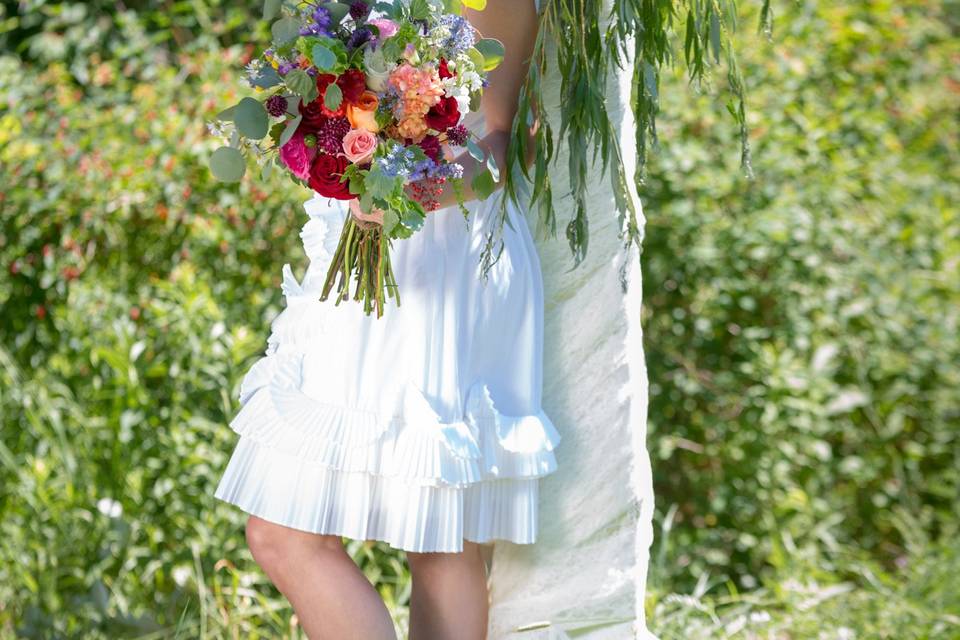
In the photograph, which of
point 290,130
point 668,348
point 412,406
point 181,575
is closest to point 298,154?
point 290,130

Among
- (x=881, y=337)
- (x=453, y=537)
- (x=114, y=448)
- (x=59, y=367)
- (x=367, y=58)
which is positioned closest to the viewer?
(x=367, y=58)

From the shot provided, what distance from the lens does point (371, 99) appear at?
194 centimetres

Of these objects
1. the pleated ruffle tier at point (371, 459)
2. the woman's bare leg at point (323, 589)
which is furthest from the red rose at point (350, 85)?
the woman's bare leg at point (323, 589)

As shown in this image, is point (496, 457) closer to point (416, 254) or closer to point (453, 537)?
point (453, 537)

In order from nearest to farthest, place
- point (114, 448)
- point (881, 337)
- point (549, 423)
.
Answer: point (549, 423), point (114, 448), point (881, 337)

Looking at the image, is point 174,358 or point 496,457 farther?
point 174,358

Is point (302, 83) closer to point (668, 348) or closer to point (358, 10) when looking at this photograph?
point (358, 10)

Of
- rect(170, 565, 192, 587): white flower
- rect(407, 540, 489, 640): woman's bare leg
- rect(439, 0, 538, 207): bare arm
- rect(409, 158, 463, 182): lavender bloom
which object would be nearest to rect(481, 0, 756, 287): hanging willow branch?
rect(439, 0, 538, 207): bare arm

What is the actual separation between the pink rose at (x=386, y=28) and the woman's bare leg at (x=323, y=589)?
0.85 meters

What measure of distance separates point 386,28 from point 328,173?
234 millimetres

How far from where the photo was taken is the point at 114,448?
11.7ft

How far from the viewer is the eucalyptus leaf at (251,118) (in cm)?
195

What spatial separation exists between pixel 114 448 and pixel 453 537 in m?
1.70

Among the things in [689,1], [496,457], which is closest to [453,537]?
[496,457]
